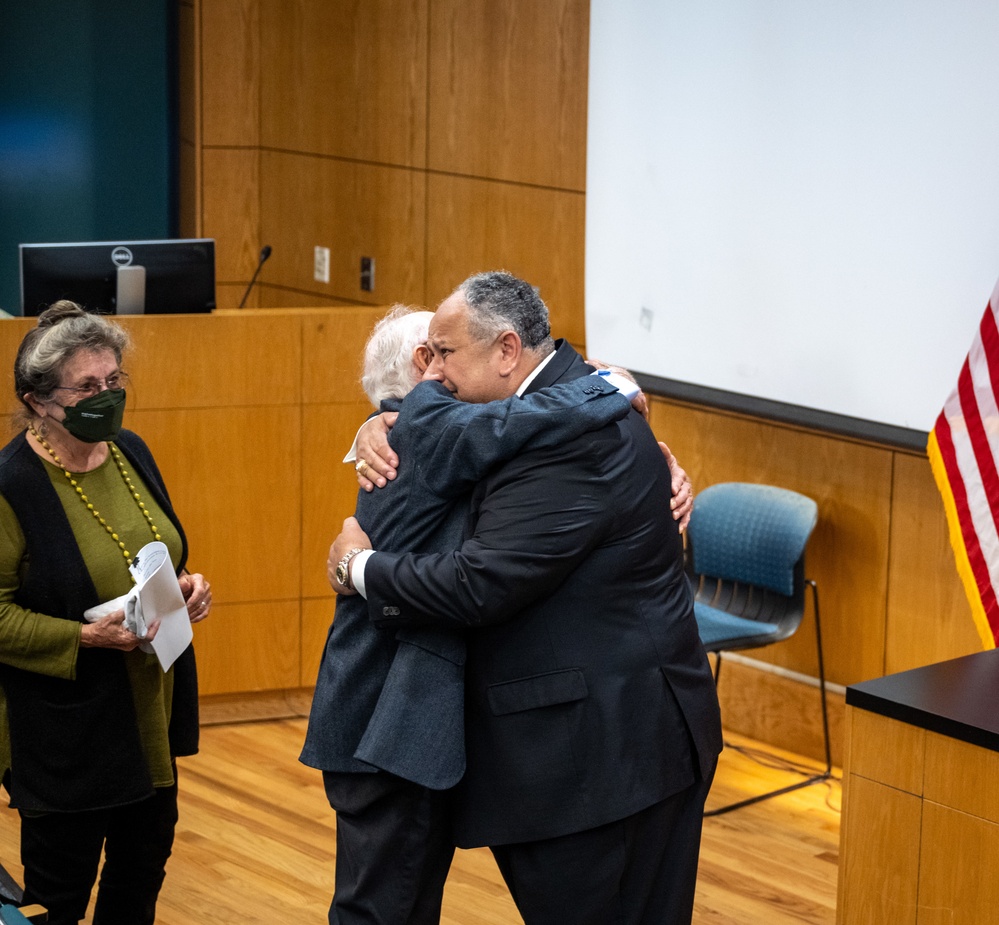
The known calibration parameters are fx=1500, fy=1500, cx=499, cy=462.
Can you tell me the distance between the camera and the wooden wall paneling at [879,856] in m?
2.77

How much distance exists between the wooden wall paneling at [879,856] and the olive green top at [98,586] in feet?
4.34

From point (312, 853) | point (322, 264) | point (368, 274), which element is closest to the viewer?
point (312, 853)

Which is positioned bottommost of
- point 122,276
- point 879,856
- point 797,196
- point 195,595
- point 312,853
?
point 312,853

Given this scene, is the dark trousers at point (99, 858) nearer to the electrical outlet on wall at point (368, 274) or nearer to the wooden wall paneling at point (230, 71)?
the electrical outlet on wall at point (368, 274)

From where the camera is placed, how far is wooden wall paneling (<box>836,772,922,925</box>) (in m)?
2.77

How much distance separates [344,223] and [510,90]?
136cm

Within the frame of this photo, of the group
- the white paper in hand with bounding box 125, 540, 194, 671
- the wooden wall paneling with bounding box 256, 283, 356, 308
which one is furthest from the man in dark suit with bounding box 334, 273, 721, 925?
the wooden wall paneling with bounding box 256, 283, 356, 308

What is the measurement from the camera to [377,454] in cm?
236

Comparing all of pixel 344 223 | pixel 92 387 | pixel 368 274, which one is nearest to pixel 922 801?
pixel 92 387

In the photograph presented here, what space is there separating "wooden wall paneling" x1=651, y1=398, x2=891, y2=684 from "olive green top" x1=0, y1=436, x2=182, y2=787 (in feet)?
8.15

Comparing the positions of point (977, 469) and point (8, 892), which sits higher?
point (977, 469)

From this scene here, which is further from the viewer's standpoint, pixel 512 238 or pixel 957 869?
pixel 512 238

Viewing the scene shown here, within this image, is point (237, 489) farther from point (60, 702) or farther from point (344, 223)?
point (60, 702)

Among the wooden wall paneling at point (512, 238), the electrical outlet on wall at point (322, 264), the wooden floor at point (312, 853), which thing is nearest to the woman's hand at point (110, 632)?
the wooden floor at point (312, 853)
